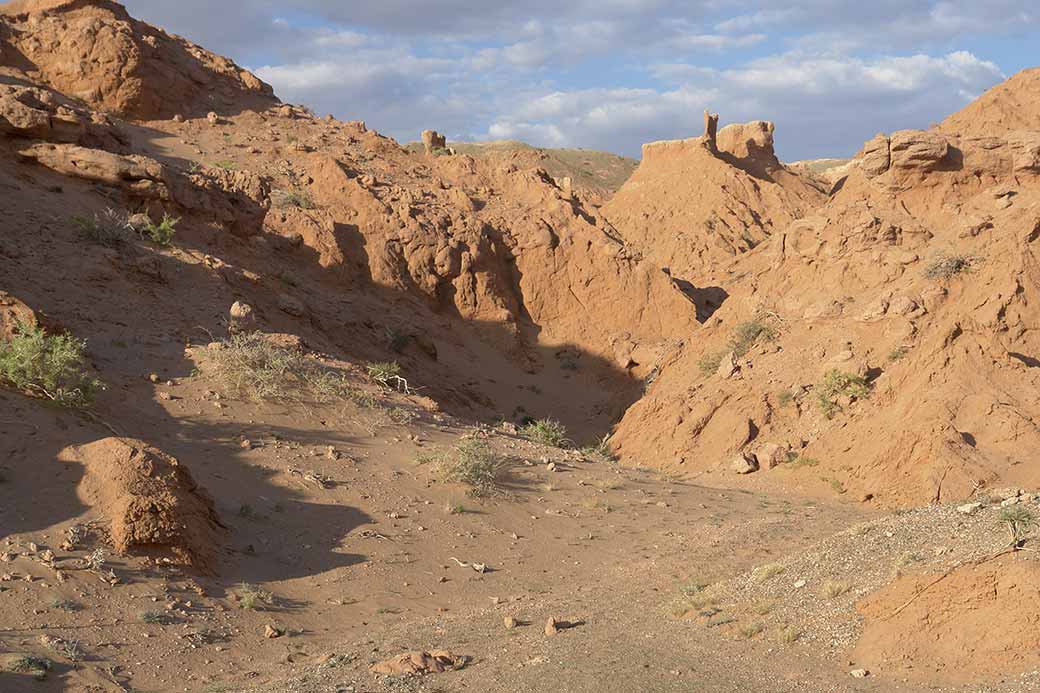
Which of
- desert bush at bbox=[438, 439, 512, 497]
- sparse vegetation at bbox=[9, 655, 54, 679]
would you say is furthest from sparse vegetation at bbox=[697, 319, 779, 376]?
sparse vegetation at bbox=[9, 655, 54, 679]

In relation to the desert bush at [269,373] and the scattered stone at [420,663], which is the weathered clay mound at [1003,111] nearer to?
the desert bush at [269,373]

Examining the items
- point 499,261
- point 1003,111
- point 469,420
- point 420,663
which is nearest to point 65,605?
point 420,663

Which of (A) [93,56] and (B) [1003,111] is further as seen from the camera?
(A) [93,56]

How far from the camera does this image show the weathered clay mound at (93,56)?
952 inches

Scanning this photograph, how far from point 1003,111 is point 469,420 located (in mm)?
11327

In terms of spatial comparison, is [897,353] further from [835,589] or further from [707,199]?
[707,199]

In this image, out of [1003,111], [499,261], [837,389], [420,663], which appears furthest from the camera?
[499,261]

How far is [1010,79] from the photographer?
2028cm

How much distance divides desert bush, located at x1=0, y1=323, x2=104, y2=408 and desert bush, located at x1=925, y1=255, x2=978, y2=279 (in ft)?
37.0

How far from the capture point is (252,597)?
29.1ft

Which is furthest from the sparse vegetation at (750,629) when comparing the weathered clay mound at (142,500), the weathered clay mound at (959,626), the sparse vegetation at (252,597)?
the weathered clay mound at (142,500)

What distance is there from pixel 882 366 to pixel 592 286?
10407 mm

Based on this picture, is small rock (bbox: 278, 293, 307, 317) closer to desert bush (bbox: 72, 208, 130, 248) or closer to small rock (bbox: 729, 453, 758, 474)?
desert bush (bbox: 72, 208, 130, 248)

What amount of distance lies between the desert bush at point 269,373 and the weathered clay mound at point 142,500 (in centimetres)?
329
